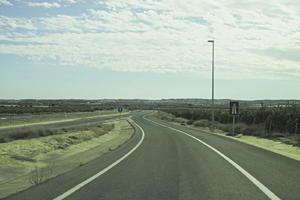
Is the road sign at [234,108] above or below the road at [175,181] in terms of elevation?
above

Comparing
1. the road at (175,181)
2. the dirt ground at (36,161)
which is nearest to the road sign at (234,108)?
the dirt ground at (36,161)

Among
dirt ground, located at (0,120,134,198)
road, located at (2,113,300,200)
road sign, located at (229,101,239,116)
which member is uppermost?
road sign, located at (229,101,239,116)

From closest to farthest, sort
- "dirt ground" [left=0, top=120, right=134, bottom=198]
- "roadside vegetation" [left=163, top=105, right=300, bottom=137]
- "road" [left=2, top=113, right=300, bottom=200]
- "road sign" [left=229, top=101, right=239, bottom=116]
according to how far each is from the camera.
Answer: "road" [left=2, top=113, right=300, bottom=200]
"dirt ground" [left=0, top=120, right=134, bottom=198]
"roadside vegetation" [left=163, top=105, right=300, bottom=137]
"road sign" [left=229, top=101, right=239, bottom=116]

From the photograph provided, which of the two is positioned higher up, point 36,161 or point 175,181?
point 175,181

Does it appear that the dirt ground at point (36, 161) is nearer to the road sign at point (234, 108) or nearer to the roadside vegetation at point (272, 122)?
the road sign at point (234, 108)

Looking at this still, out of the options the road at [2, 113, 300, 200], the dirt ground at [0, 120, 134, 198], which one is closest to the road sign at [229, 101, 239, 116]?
the dirt ground at [0, 120, 134, 198]

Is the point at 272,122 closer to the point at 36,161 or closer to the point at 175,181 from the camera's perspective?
the point at 36,161

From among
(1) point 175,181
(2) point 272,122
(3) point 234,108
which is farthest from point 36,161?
(2) point 272,122

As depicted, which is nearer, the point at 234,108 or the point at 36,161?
the point at 36,161

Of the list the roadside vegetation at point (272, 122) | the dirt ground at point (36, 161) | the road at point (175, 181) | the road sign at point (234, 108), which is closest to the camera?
the road at point (175, 181)

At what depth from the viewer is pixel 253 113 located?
44219 millimetres

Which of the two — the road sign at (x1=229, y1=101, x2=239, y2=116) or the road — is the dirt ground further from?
the road sign at (x1=229, y1=101, x2=239, y2=116)

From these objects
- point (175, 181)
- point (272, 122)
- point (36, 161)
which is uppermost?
point (272, 122)

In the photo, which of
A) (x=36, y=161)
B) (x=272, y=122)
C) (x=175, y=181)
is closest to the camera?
(x=175, y=181)
